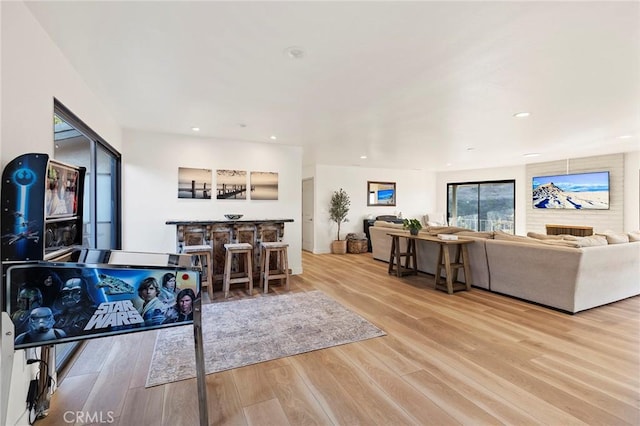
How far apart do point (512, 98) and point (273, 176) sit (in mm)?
3625

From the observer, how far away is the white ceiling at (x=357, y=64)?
5.73 feet

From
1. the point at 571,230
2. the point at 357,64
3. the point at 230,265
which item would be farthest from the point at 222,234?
the point at 571,230

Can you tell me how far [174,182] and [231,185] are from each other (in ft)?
2.83

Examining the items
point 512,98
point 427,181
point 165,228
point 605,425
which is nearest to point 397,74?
point 512,98

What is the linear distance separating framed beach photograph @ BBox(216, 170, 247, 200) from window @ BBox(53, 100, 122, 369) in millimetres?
1392

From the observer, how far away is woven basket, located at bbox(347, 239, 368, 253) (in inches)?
310

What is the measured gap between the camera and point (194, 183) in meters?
4.69

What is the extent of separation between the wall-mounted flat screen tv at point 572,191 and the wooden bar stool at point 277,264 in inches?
273

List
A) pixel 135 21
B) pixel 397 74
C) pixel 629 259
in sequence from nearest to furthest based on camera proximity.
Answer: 1. pixel 135 21
2. pixel 397 74
3. pixel 629 259

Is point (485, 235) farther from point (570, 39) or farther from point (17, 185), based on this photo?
point (17, 185)

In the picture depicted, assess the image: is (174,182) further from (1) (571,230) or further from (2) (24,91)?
(1) (571,230)

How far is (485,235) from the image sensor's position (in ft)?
14.6

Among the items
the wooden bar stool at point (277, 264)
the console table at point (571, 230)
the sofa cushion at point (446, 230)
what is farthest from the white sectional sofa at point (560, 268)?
the console table at point (571, 230)

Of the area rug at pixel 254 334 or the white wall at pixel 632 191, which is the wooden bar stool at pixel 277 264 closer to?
the area rug at pixel 254 334
